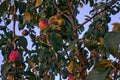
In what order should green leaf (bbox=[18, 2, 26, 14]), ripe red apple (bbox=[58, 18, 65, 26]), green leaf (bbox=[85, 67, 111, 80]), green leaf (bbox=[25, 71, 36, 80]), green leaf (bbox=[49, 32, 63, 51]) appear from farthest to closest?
green leaf (bbox=[18, 2, 26, 14]) → green leaf (bbox=[25, 71, 36, 80]) → ripe red apple (bbox=[58, 18, 65, 26]) → green leaf (bbox=[49, 32, 63, 51]) → green leaf (bbox=[85, 67, 111, 80])

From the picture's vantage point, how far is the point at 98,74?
1488 mm

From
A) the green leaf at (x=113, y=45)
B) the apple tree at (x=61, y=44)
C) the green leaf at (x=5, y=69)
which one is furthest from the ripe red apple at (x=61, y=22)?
the green leaf at (x=113, y=45)

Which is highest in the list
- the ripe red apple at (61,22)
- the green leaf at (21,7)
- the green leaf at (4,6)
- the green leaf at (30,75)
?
the green leaf at (4,6)

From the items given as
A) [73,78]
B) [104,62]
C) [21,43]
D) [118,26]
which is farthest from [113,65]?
[21,43]

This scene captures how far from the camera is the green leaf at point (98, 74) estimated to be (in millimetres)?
1460

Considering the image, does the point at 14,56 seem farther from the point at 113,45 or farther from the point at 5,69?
the point at 113,45

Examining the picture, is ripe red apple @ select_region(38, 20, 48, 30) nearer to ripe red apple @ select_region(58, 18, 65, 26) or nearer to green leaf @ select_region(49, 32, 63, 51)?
ripe red apple @ select_region(58, 18, 65, 26)

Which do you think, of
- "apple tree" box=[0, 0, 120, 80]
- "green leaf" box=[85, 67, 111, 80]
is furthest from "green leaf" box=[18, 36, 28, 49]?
"green leaf" box=[85, 67, 111, 80]

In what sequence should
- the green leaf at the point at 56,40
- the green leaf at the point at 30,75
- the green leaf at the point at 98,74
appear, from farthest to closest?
the green leaf at the point at 30,75
the green leaf at the point at 56,40
the green leaf at the point at 98,74

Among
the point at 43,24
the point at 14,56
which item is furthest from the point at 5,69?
the point at 43,24

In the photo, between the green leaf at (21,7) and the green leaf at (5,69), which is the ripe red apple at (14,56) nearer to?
the green leaf at (5,69)

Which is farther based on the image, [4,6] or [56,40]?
[4,6]

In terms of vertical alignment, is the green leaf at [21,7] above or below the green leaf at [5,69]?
above

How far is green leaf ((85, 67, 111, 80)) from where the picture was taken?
1.46 meters
